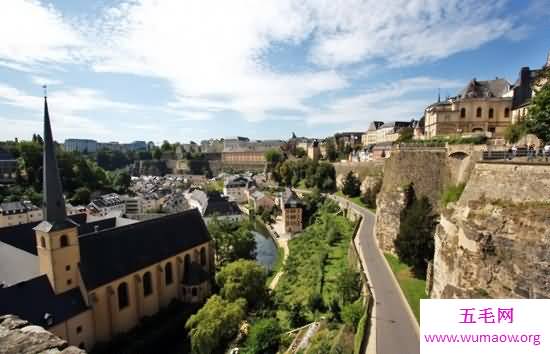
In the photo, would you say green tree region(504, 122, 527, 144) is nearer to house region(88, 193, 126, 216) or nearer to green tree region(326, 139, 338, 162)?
green tree region(326, 139, 338, 162)

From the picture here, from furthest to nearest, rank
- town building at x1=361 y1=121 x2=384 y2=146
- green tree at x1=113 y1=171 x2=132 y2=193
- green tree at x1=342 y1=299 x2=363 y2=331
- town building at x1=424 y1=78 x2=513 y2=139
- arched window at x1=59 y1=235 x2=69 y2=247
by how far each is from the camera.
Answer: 1. town building at x1=361 y1=121 x2=384 y2=146
2. green tree at x1=113 y1=171 x2=132 y2=193
3. town building at x1=424 y1=78 x2=513 y2=139
4. arched window at x1=59 y1=235 x2=69 y2=247
5. green tree at x1=342 y1=299 x2=363 y2=331

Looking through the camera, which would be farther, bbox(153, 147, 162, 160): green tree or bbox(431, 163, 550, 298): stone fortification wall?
bbox(153, 147, 162, 160): green tree

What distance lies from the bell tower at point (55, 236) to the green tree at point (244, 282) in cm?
1134

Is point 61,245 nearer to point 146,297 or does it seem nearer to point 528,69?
point 146,297

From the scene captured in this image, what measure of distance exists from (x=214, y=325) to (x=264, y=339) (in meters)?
3.39

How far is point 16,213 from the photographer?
4938 cm

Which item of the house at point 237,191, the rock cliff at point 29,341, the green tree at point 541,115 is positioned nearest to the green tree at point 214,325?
the rock cliff at point 29,341

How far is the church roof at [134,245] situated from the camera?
22938mm

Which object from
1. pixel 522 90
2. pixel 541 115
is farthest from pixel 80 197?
pixel 522 90

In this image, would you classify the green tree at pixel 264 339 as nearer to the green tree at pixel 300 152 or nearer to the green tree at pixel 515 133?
the green tree at pixel 515 133

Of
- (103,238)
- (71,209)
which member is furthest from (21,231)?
(71,209)

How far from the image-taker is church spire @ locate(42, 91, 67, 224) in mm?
19047

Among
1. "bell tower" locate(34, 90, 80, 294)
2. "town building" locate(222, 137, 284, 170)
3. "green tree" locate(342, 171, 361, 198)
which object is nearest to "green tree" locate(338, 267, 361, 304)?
"bell tower" locate(34, 90, 80, 294)

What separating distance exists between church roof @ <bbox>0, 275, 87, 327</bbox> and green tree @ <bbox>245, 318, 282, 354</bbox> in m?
12.3
